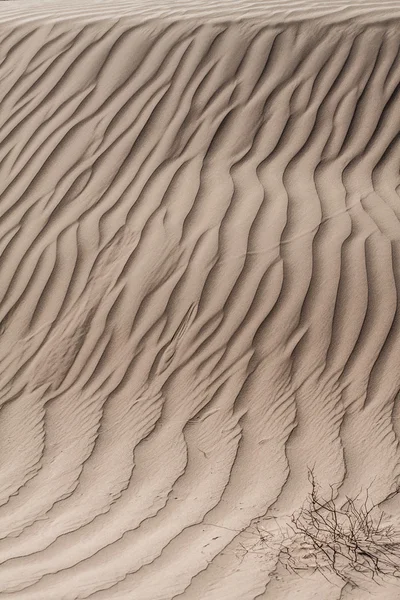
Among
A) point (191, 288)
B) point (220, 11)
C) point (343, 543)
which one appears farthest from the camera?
point (220, 11)

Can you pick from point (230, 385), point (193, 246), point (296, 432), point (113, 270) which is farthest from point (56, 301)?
point (296, 432)

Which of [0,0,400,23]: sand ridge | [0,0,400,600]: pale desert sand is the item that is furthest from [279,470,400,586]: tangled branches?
[0,0,400,23]: sand ridge

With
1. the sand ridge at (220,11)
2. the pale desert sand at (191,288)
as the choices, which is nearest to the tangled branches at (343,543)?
the pale desert sand at (191,288)

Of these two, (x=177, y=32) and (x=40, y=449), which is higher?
(x=177, y=32)

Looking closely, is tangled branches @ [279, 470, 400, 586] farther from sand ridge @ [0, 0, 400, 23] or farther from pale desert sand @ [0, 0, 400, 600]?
sand ridge @ [0, 0, 400, 23]

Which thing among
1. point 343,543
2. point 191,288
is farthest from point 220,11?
point 343,543

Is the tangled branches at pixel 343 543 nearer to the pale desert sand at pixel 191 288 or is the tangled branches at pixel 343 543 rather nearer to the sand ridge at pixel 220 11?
the pale desert sand at pixel 191 288

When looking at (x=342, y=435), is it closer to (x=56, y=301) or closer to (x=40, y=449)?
(x=40, y=449)

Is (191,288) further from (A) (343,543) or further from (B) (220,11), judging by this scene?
(B) (220,11)
